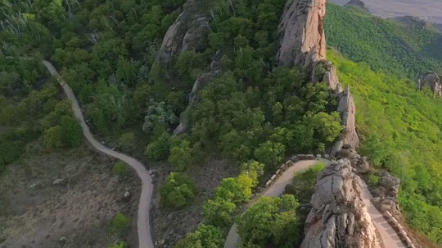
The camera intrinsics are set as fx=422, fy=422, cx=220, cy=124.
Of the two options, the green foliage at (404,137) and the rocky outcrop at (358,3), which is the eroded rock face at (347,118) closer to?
the green foliage at (404,137)

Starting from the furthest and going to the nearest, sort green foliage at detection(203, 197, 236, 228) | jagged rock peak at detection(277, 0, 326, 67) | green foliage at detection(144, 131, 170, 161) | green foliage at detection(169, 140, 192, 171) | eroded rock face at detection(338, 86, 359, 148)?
green foliage at detection(144, 131, 170, 161) → jagged rock peak at detection(277, 0, 326, 67) → green foliage at detection(169, 140, 192, 171) → eroded rock face at detection(338, 86, 359, 148) → green foliage at detection(203, 197, 236, 228)

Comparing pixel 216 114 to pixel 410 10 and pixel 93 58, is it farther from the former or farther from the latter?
pixel 410 10

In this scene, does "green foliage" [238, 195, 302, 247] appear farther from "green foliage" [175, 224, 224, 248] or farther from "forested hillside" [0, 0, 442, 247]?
"green foliage" [175, 224, 224, 248]

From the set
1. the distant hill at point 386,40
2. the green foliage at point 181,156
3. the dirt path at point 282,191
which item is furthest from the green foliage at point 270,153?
the distant hill at point 386,40

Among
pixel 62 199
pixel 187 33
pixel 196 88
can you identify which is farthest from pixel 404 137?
pixel 62 199

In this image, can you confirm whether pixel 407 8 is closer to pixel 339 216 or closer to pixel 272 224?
pixel 272 224

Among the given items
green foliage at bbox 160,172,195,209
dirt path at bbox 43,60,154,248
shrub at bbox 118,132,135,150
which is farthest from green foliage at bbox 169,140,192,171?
shrub at bbox 118,132,135,150

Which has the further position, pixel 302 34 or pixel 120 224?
pixel 302 34
